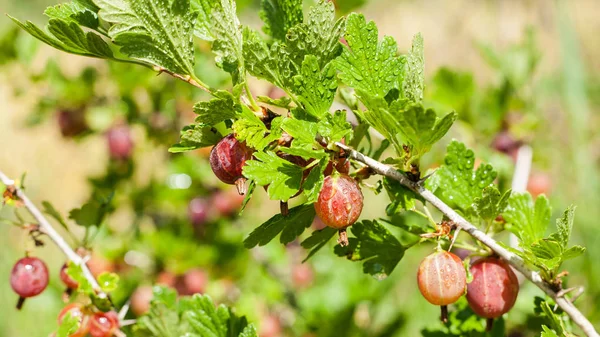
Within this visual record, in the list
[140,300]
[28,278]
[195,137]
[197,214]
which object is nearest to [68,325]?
[28,278]

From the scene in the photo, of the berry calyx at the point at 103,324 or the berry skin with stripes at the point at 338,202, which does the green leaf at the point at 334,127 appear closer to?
the berry skin with stripes at the point at 338,202

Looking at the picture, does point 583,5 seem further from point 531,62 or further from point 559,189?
point 531,62

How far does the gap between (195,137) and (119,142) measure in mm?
1414

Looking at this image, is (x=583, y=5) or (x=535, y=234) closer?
(x=535, y=234)

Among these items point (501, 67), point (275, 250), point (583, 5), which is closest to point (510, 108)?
point (501, 67)

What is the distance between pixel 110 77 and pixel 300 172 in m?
1.53

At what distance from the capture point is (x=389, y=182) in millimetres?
935

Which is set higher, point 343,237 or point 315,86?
point 315,86

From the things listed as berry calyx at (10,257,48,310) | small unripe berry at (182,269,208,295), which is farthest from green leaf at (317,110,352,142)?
small unripe berry at (182,269,208,295)

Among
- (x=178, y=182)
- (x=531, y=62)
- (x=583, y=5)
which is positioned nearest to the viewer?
(x=531, y=62)

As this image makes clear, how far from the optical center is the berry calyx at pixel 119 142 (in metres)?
2.20

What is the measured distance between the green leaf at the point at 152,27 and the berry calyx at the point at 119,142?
142 cm

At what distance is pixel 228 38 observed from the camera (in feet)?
2.78

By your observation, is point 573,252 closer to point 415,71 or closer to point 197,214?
point 415,71
